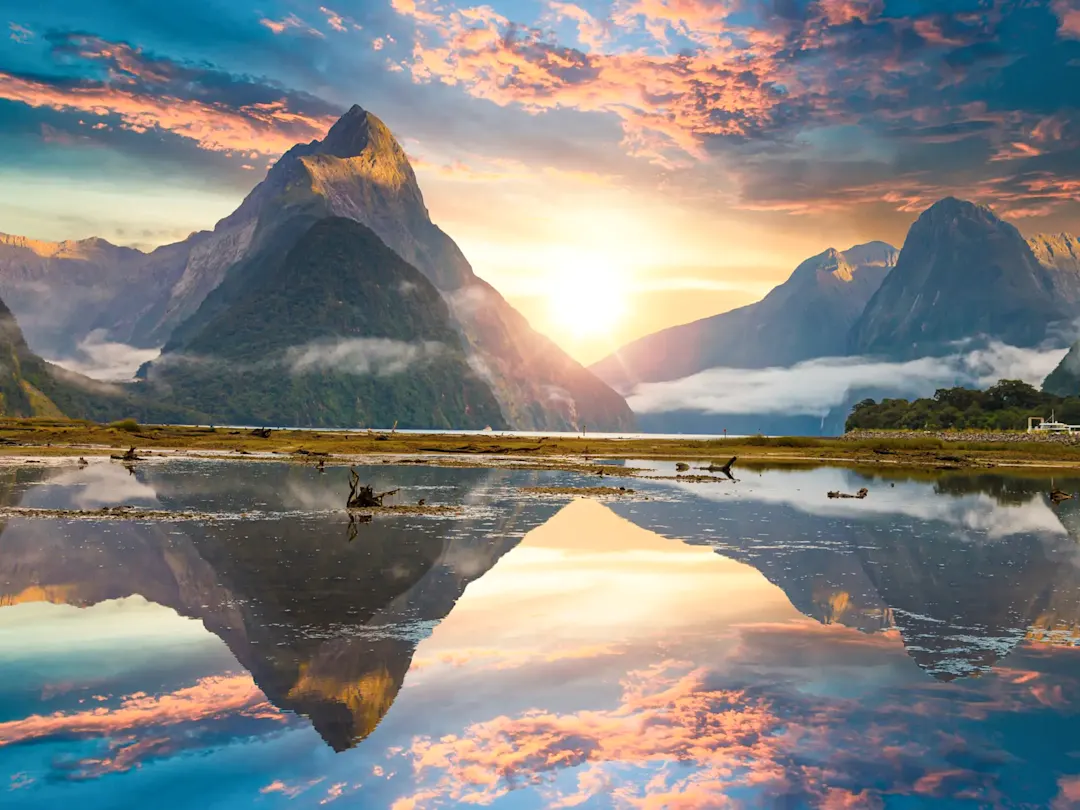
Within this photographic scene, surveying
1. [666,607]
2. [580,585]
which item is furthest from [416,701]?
[580,585]

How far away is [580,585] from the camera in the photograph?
34.1m

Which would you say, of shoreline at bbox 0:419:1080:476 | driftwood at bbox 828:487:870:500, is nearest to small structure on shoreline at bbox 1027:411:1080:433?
shoreline at bbox 0:419:1080:476

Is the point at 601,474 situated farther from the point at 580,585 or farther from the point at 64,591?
the point at 64,591

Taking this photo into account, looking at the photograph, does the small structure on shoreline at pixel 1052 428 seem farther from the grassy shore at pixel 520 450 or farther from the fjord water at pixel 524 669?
the fjord water at pixel 524 669

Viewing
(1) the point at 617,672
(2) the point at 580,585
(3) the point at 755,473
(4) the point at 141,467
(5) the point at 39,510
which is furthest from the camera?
(3) the point at 755,473

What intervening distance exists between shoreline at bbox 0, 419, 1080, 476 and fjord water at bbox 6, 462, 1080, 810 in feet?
205

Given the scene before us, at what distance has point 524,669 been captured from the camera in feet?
72.4

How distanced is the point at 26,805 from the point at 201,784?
249 centimetres

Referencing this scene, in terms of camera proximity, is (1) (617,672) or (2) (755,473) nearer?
(1) (617,672)

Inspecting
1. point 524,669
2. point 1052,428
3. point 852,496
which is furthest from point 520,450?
point 524,669

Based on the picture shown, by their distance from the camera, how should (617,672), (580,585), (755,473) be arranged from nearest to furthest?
1. (617,672)
2. (580,585)
3. (755,473)

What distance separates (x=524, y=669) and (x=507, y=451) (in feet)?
443

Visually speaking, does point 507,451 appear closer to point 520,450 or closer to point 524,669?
point 520,450

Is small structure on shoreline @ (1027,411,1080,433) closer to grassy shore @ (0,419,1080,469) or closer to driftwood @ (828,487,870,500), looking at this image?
grassy shore @ (0,419,1080,469)
